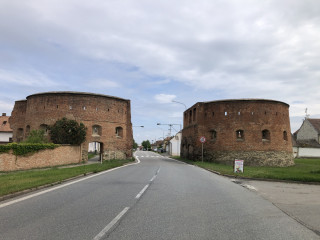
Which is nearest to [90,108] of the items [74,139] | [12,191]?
[74,139]

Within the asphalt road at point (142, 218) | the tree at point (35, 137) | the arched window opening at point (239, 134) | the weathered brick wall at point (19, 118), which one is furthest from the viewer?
the weathered brick wall at point (19, 118)

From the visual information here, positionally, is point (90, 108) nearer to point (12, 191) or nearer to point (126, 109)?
point (126, 109)

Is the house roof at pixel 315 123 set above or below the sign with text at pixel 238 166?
above

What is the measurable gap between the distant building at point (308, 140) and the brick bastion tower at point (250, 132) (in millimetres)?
26093

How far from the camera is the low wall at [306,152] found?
56.1 metres

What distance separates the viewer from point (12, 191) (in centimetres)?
870

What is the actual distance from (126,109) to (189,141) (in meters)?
10.4

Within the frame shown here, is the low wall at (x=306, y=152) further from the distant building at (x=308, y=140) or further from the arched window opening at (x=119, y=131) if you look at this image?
the arched window opening at (x=119, y=131)

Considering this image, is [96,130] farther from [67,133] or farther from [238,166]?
[238,166]

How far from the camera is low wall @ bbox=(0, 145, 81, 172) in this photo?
18.2 metres

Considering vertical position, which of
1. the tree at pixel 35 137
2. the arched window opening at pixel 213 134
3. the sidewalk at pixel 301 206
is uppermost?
the arched window opening at pixel 213 134

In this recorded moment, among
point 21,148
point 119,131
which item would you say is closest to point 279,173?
point 21,148

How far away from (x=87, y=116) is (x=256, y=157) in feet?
68.8

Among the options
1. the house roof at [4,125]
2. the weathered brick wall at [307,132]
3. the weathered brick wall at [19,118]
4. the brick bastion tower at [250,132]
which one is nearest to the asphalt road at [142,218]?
the brick bastion tower at [250,132]
